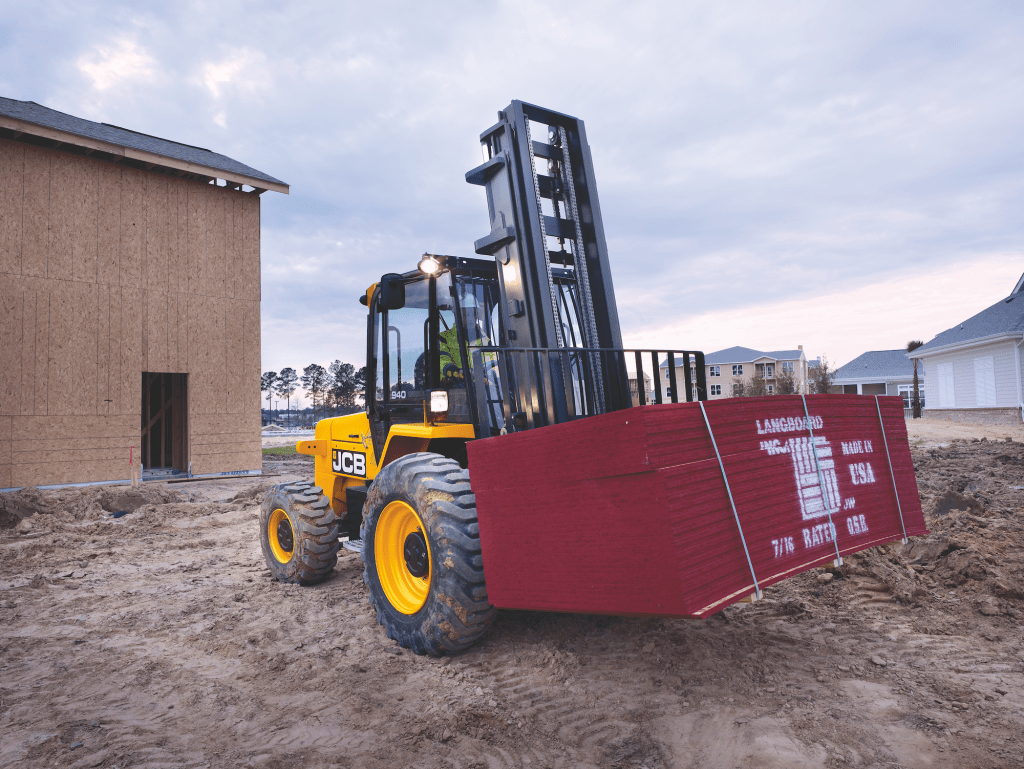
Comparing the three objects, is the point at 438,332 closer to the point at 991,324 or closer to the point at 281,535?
the point at 281,535

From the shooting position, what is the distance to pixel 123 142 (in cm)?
1498

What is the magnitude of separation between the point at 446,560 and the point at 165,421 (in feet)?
59.7

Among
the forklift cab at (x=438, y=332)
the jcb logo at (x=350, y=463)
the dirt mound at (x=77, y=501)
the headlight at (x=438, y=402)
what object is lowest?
the dirt mound at (x=77, y=501)

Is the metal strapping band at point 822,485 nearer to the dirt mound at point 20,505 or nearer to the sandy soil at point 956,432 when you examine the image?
the dirt mound at point 20,505

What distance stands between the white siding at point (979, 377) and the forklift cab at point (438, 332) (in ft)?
83.0

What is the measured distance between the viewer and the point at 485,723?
3.37 metres

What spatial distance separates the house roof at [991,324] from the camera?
915 inches

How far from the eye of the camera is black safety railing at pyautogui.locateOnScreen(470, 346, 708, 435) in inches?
175

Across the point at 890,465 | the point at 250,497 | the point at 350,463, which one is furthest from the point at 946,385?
the point at 350,463

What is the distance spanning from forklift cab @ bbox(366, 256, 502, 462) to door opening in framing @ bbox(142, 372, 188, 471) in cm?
1270

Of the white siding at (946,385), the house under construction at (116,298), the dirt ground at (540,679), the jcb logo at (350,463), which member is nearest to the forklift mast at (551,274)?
the dirt ground at (540,679)

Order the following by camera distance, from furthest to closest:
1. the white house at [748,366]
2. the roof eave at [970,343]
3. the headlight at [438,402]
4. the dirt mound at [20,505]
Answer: the white house at [748,366] → the roof eave at [970,343] → the dirt mound at [20,505] → the headlight at [438,402]

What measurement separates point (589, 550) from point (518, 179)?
2831 mm

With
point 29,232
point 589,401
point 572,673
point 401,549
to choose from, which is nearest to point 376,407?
point 401,549
